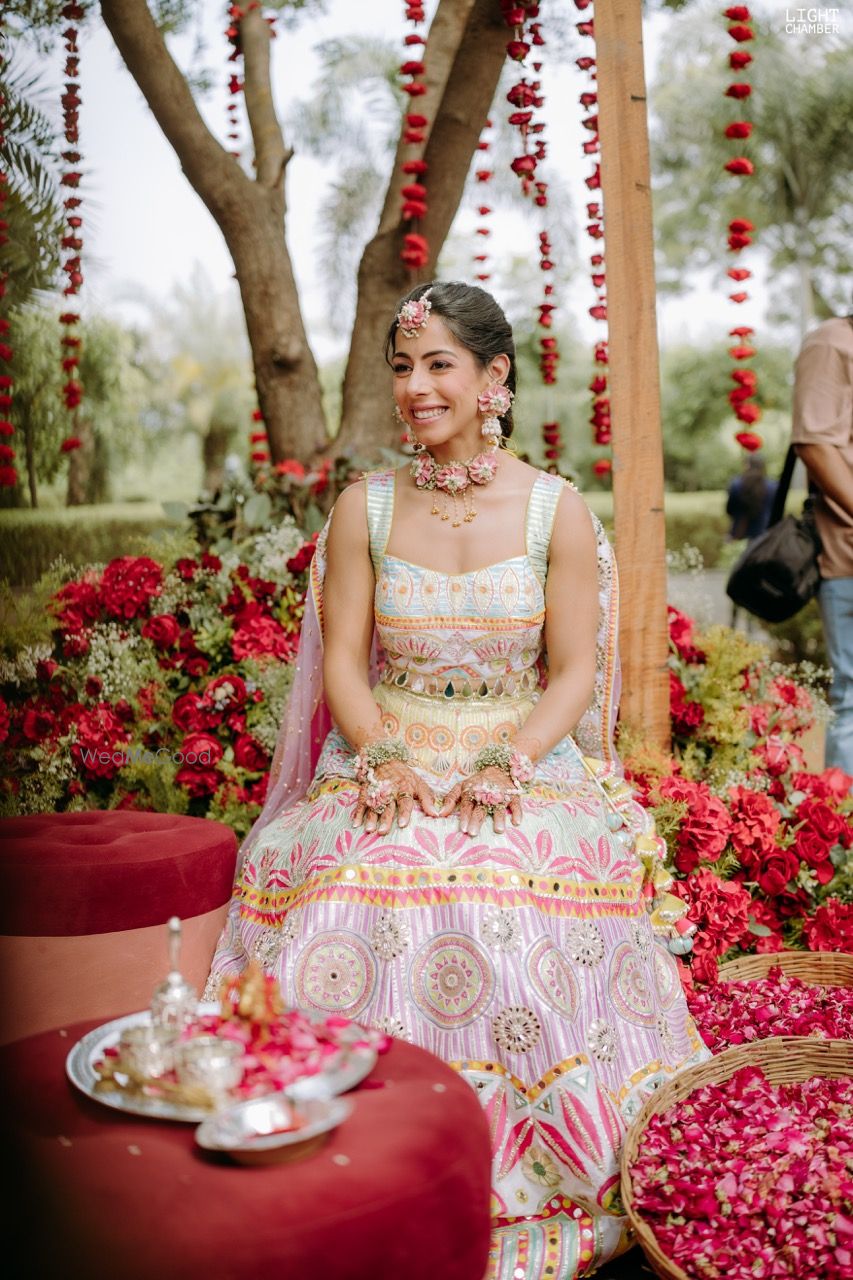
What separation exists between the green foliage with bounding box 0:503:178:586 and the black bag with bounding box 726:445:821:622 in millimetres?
2624

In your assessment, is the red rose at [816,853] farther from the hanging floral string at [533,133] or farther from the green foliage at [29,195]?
the green foliage at [29,195]

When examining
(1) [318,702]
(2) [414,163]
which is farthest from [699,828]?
(2) [414,163]

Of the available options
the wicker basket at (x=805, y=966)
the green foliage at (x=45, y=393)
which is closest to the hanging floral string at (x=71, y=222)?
the green foliage at (x=45, y=393)

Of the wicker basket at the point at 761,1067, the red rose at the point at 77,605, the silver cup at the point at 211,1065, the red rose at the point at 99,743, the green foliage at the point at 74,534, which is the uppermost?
the green foliage at the point at 74,534

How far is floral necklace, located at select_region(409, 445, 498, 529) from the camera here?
10.3 feet

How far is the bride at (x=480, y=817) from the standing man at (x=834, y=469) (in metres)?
1.64

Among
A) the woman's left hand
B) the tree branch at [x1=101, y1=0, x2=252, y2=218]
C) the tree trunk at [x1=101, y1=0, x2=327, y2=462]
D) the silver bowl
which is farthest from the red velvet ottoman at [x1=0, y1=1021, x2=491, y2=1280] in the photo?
the tree branch at [x1=101, y1=0, x2=252, y2=218]

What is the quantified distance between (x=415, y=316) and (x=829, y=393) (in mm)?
2292

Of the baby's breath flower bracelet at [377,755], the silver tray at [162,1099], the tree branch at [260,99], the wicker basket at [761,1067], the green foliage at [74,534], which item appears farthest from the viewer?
the tree branch at [260,99]

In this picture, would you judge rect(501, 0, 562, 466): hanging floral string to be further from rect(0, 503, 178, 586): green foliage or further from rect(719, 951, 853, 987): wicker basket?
rect(719, 951, 853, 987): wicker basket

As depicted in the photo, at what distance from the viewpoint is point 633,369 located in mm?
4105

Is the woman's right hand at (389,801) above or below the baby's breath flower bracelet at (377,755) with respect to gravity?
below

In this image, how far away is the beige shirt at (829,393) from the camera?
4672 mm

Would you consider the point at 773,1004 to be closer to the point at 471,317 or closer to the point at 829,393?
the point at 471,317
